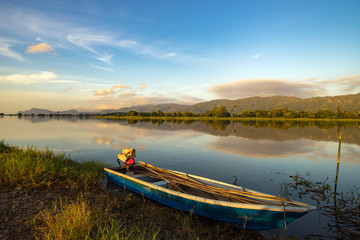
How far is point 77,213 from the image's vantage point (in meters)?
5.52

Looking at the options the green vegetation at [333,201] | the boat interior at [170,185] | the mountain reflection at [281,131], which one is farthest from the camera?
the mountain reflection at [281,131]

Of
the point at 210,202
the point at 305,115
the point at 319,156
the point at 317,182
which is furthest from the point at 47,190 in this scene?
the point at 305,115

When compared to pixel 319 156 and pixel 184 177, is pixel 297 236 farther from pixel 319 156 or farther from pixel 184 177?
pixel 319 156

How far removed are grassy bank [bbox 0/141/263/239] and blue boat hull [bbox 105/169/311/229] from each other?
0.37m

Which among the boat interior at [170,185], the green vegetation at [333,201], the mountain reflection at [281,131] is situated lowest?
the green vegetation at [333,201]

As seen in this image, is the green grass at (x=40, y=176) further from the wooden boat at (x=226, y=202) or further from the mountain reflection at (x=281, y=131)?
the mountain reflection at (x=281, y=131)

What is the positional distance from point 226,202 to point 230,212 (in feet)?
1.34

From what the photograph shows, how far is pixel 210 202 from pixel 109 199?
462 centimetres

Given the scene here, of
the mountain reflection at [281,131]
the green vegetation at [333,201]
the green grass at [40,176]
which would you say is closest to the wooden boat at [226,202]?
the green grass at [40,176]

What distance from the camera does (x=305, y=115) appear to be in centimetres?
13662

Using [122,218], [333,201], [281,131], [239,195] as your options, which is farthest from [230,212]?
[281,131]

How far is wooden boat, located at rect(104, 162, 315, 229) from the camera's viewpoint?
19.4 feet

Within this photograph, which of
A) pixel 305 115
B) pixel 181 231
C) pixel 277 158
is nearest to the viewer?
pixel 181 231

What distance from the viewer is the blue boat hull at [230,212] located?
5.91m
